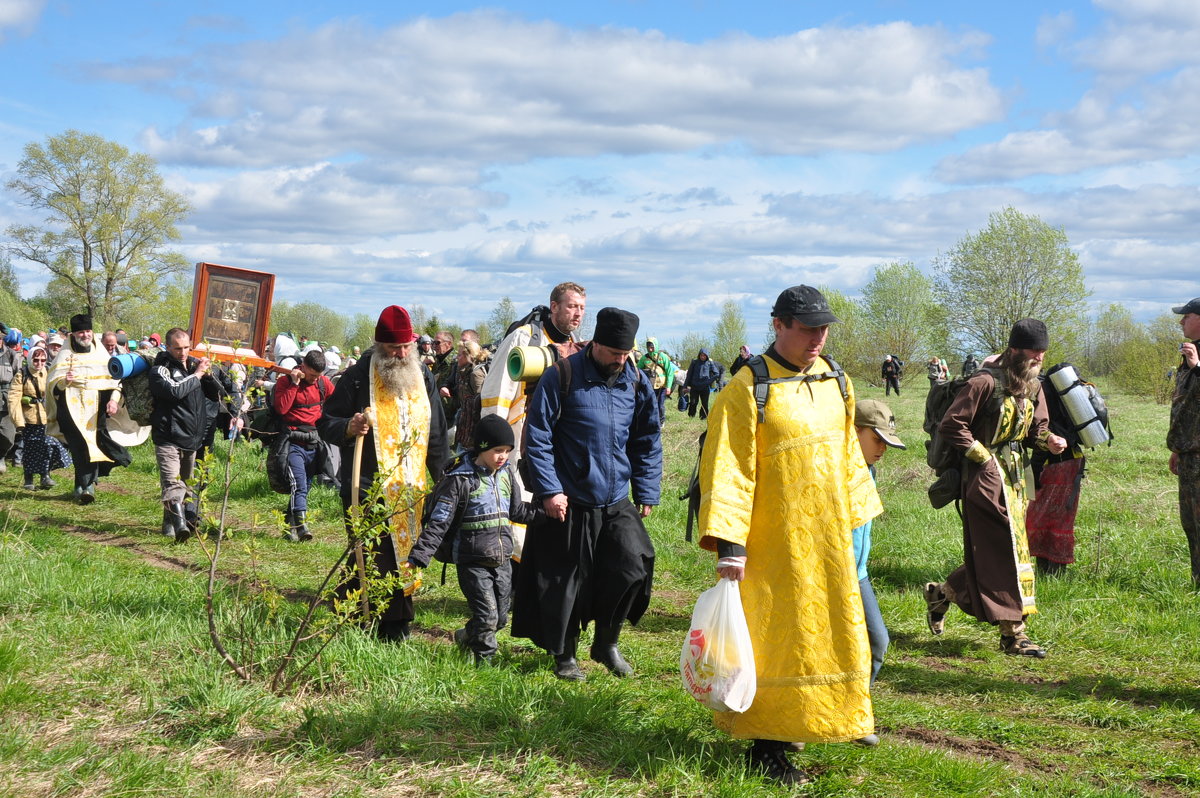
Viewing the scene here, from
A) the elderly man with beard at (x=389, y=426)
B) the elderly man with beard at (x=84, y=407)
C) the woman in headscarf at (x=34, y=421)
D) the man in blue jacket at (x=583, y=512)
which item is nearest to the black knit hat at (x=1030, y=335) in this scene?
the man in blue jacket at (x=583, y=512)

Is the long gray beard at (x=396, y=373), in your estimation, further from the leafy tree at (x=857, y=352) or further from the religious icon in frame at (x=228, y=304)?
the leafy tree at (x=857, y=352)

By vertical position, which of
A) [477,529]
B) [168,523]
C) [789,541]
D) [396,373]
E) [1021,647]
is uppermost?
[396,373]

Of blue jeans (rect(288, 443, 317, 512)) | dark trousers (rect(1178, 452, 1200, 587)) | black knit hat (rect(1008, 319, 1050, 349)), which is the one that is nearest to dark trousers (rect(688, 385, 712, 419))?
blue jeans (rect(288, 443, 317, 512))

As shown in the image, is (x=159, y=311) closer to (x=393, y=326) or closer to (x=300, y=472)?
(x=300, y=472)

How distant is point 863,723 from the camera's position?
421 centimetres

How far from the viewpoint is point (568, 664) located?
5734 mm

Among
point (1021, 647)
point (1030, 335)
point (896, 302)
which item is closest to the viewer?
point (1030, 335)

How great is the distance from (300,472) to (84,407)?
9.88 ft

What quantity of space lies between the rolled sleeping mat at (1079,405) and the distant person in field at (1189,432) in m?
0.59

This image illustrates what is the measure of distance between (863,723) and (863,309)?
223ft

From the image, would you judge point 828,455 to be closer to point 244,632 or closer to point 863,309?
point 244,632

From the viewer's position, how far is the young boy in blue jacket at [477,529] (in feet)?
18.8

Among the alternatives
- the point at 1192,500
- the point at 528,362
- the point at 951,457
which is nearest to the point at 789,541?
the point at 528,362

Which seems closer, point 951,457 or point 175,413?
point 951,457
